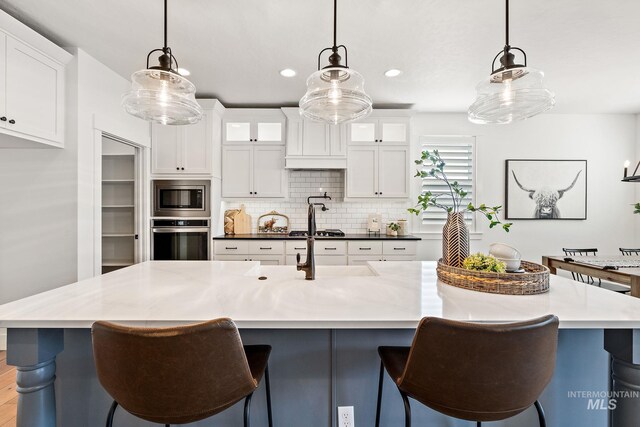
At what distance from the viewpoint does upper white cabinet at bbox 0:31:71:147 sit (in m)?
2.11

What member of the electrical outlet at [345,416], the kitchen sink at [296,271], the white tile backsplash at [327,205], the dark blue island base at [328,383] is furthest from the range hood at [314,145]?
the electrical outlet at [345,416]

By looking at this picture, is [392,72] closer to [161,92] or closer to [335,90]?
[335,90]

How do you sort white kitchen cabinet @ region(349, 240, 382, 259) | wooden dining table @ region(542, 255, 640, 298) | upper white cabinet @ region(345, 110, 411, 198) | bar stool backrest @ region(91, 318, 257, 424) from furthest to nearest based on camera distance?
1. upper white cabinet @ region(345, 110, 411, 198)
2. white kitchen cabinet @ region(349, 240, 382, 259)
3. wooden dining table @ region(542, 255, 640, 298)
4. bar stool backrest @ region(91, 318, 257, 424)

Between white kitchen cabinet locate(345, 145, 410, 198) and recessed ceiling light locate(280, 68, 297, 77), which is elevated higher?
recessed ceiling light locate(280, 68, 297, 77)

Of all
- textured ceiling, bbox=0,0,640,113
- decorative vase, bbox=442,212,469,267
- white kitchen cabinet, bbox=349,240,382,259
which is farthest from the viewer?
white kitchen cabinet, bbox=349,240,382,259

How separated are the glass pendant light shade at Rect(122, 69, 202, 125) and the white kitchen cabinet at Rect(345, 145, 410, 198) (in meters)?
2.52

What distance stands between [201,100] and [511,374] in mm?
3810

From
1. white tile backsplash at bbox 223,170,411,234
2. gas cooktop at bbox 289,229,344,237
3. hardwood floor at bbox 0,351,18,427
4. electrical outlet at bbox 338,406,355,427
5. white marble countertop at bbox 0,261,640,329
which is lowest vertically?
hardwood floor at bbox 0,351,18,427

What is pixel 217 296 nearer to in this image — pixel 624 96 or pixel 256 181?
pixel 256 181

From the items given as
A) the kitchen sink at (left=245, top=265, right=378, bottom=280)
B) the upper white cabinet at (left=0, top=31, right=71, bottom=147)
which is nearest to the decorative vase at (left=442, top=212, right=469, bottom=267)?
the kitchen sink at (left=245, top=265, right=378, bottom=280)

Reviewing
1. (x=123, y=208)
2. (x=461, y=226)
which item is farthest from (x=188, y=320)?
A: (x=123, y=208)

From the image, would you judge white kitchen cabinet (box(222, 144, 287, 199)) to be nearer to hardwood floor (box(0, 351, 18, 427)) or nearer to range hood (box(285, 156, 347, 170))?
range hood (box(285, 156, 347, 170))

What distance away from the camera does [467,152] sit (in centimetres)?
431

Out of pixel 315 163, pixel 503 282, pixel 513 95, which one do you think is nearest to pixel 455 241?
pixel 503 282
